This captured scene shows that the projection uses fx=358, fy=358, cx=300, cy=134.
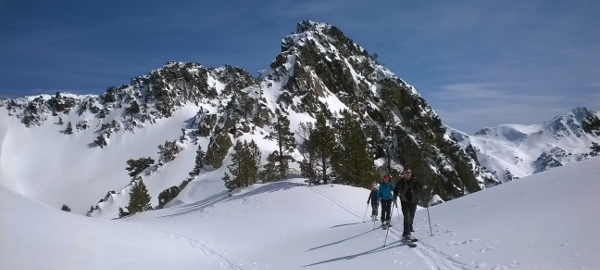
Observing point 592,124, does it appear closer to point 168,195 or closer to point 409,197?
point 409,197

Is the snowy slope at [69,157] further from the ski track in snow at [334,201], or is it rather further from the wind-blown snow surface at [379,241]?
the wind-blown snow surface at [379,241]

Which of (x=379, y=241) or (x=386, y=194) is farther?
(x=386, y=194)

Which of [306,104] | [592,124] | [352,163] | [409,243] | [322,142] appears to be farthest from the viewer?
[306,104]

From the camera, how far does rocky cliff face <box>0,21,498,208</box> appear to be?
8688cm

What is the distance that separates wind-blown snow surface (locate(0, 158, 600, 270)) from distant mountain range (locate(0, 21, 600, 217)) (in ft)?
71.4

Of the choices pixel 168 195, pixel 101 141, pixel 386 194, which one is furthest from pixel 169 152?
pixel 386 194

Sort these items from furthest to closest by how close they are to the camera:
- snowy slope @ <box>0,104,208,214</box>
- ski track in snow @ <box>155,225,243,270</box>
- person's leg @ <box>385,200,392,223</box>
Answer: snowy slope @ <box>0,104,208,214</box>
person's leg @ <box>385,200,392,223</box>
ski track in snow @ <box>155,225,243,270</box>

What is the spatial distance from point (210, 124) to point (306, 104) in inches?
1144

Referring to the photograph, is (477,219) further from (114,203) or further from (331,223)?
(114,203)

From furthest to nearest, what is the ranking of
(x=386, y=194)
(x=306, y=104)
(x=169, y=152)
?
(x=306, y=104) < (x=169, y=152) < (x=386, y=194)

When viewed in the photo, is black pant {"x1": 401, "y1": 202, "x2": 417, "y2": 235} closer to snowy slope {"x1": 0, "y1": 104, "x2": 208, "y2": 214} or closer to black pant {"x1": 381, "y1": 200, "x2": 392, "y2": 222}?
black pant {"x1": 381, "y1": 200, "x2": 392, "y2": 222}

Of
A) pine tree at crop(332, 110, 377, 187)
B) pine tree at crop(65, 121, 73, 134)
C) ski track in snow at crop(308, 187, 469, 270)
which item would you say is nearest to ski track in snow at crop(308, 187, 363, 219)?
pine tree at crop(332, 110, 377, 187)

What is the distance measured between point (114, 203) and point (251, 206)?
55.1 metres

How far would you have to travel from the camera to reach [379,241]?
1212 centimetres
